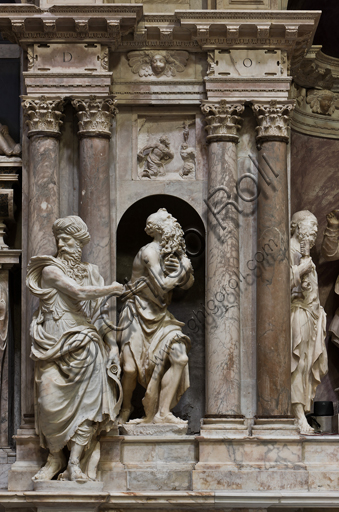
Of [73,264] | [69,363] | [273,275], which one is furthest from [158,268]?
[69,363]

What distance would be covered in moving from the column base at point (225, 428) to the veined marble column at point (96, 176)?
1809 mm

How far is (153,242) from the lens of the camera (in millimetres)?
12391

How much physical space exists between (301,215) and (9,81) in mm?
3650

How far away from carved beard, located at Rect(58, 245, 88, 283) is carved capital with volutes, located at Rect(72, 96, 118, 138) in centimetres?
136

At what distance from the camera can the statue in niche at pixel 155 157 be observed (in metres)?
12.8

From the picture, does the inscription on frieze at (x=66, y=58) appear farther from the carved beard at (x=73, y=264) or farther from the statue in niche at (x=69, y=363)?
the carved beard at (x=73, y=264)

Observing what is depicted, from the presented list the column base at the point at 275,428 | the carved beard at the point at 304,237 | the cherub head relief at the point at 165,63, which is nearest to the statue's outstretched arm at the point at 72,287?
the column base at the point at 275,428

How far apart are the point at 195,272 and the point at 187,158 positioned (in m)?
1.29

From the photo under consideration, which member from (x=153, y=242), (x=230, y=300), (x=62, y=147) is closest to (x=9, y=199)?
(x=62, y=147)

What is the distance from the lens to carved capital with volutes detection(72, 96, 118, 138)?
12414 millimetres

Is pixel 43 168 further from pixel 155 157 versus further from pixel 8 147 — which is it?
pixel 155 157

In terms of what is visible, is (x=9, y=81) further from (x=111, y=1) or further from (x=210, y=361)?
(x=210, y=361)

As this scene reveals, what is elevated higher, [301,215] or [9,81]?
[9,81]

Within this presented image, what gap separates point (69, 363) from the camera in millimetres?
11547
